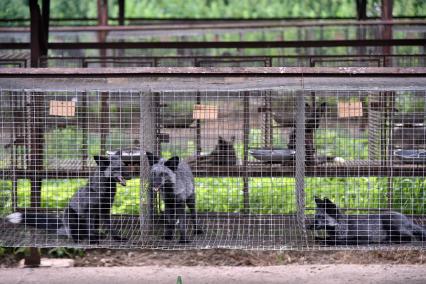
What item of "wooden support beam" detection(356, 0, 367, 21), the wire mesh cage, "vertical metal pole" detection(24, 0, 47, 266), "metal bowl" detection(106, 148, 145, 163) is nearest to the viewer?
the wire mesh cage

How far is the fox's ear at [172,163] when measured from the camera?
20.2ft

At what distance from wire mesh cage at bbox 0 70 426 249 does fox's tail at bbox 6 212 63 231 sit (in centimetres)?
1

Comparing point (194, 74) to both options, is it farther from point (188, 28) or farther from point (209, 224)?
point (188, 28)

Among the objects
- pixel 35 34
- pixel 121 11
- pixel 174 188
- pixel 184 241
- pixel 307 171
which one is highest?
pixel 121 11

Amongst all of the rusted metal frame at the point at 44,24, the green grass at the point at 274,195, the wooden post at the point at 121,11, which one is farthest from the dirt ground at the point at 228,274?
the wooden post at the point at 121,11

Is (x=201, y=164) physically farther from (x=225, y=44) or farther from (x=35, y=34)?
(x=35, y=34)

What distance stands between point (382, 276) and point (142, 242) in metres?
2.53

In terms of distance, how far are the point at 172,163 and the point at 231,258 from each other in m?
1.71

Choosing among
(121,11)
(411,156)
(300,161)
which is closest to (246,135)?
(300,161)

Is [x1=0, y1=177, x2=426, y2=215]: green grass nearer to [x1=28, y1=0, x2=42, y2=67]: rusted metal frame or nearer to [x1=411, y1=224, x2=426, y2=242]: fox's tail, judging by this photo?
[x1=411, y1=224, x2=426, y2=242]: fox's tail

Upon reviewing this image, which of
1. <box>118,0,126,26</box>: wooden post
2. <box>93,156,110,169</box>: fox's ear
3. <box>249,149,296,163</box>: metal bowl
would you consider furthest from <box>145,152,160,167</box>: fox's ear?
<box>118,0,126,26</box>: wooden post

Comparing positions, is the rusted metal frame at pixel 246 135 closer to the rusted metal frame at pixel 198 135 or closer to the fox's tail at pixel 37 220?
the rusted metal frame at pixel 198 135

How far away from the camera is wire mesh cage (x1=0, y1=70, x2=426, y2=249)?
18.2 feet

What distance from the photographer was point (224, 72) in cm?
525
